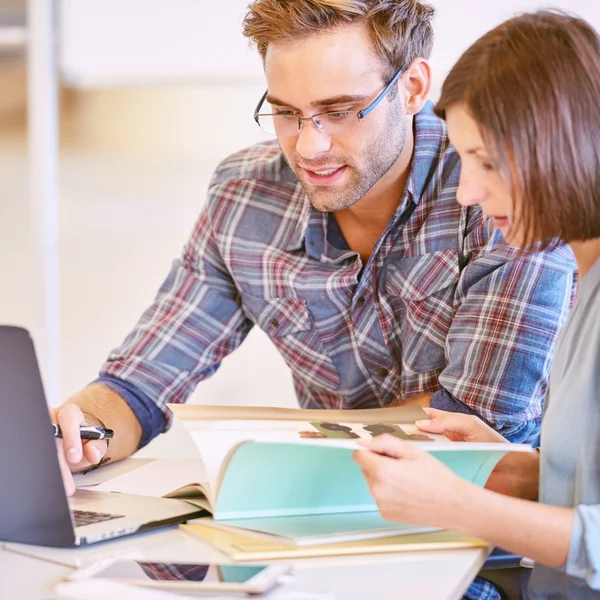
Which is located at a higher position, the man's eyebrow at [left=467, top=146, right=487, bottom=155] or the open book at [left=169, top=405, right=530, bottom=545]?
the man's eyebrow at [left=467, top=146, right=487, bottom=155]

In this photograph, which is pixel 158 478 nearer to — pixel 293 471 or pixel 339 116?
pixel 293 471

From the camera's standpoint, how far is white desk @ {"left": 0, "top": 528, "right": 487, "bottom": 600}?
2.58ft

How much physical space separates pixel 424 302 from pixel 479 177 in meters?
0.55

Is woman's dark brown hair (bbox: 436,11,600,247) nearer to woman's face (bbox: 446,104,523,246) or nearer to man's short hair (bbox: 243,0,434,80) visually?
woman's face (bbox: 446,104,523,246)

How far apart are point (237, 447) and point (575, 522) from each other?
0.32 m

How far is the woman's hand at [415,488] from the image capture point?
85cm

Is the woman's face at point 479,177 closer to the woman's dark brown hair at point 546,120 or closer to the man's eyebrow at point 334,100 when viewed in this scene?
the woman's dark brown hair at point 546,120

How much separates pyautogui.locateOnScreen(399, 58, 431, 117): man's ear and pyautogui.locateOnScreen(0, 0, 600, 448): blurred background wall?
133cm

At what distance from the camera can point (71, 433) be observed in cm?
115

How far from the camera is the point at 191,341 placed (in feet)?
5.28

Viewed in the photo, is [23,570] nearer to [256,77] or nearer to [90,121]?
[256,77]

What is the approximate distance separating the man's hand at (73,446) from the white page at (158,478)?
4cm

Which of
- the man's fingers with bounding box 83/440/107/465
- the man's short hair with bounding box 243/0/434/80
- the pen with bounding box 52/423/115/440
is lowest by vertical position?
the man's fingers with bounding box 83/440/107/465

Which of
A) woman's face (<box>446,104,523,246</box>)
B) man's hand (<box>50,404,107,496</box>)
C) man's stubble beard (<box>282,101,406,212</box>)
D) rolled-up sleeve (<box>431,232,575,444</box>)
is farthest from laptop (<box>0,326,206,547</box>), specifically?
man's stubble beard (<box>282,101,406,212</box>)
